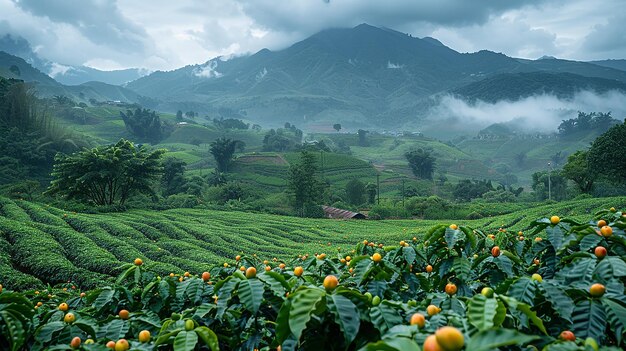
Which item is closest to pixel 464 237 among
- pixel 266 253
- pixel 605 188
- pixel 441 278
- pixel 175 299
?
pixel 441 278

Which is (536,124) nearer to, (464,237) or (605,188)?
(605,188)

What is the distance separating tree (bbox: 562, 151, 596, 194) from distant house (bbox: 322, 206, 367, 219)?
18663 mm

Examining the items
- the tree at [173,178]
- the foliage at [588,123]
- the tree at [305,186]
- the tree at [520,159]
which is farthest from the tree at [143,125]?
the foliage at [588,123]

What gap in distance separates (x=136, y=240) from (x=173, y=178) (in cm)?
3068

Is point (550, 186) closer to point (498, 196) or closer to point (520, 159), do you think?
point (498, 196)

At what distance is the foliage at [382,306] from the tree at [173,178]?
44.2 m

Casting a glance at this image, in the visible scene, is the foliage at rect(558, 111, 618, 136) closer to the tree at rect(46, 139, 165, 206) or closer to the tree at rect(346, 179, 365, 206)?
the tree at rect(346, 179, 365, 206)

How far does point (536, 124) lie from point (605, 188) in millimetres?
170080

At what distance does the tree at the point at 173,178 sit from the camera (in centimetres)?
4572

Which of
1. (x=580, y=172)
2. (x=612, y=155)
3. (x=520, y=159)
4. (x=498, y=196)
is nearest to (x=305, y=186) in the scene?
(x=612, y=155)

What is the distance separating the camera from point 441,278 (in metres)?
3.01

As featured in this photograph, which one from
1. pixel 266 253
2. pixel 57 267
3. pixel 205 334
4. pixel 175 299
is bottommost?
pixel 266 253

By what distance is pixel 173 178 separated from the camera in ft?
153

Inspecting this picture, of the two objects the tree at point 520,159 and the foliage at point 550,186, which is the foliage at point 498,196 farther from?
the tree at point 520,159
